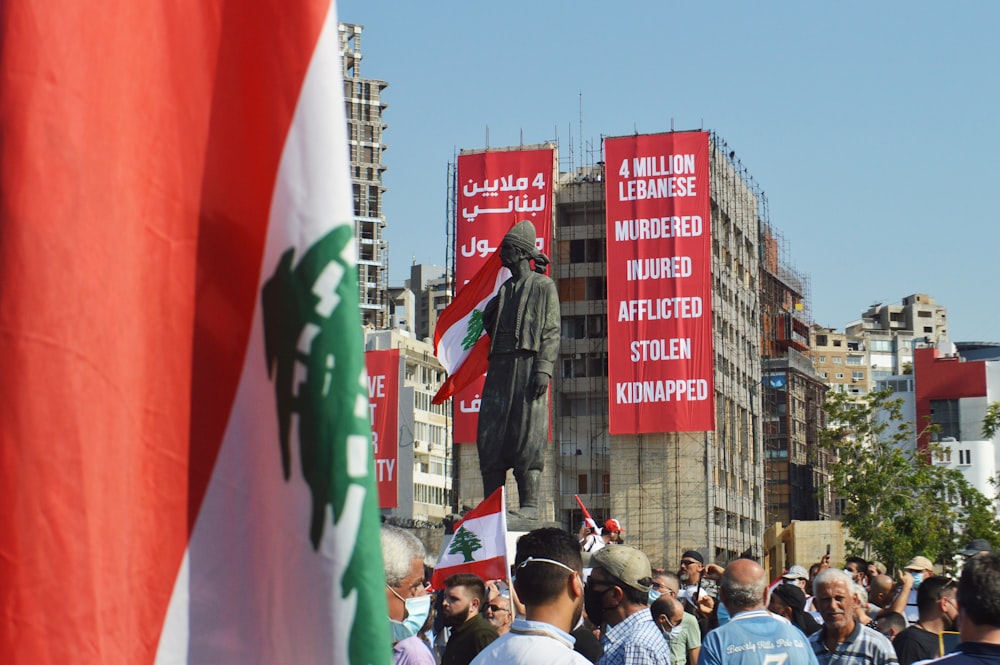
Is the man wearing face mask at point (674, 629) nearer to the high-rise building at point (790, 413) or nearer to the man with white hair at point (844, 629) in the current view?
the man with white hair at point (844, 629)

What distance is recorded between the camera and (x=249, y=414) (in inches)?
79.6

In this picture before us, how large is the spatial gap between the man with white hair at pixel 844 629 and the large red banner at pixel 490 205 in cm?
5171

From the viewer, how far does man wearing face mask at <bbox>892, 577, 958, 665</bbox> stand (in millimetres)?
7316

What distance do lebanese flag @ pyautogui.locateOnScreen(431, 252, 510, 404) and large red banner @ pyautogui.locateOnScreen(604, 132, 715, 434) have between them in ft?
137

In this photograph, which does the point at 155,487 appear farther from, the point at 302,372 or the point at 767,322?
the point at 767,322

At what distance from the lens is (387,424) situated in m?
59.0

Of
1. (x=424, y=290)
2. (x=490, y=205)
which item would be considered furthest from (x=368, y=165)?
(x=490, y=205)

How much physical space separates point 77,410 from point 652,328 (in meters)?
56.2

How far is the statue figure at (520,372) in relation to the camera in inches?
544

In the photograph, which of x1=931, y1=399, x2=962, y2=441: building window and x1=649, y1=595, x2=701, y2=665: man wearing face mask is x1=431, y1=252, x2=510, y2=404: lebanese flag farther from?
x1=931, y1=399, x2=962, y2=441: building window

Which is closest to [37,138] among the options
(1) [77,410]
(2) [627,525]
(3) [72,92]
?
(3) [72,92]

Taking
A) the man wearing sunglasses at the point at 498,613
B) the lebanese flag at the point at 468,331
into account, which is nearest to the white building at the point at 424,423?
the lebanese flag at the point at 468,331

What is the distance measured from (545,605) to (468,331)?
36.9ft

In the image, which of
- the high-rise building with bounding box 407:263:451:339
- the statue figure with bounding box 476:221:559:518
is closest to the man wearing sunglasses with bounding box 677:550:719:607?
the statue figure with bounding box 476:221:559:518
